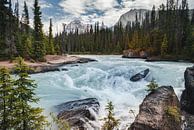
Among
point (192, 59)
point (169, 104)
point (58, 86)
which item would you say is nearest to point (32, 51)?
point (58, 86)

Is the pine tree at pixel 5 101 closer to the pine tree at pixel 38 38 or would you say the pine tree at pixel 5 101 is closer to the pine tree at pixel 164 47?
the pine tree at pixel 38 38

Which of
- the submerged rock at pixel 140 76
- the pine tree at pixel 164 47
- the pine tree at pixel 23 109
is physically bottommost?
the submerged rock at pixel 140 76

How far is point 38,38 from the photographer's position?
166 feet

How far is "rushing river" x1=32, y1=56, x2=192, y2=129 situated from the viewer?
65.9ft

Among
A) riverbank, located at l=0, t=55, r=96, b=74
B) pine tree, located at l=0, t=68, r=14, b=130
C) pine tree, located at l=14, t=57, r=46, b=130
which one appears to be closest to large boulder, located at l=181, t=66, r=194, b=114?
pine tree, located at l=14, t=57, r=46, b=130

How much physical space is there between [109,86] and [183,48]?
3132 centimetres

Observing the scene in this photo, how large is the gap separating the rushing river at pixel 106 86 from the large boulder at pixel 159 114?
273 centimetres

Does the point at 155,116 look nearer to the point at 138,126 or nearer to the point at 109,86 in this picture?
the point at 138,126

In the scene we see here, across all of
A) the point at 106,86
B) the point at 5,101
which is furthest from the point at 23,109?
the point at 106,86

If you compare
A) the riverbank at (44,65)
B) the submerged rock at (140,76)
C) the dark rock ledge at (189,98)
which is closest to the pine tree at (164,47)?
the riverbank at (44,65)

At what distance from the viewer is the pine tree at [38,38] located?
46938 millimetres

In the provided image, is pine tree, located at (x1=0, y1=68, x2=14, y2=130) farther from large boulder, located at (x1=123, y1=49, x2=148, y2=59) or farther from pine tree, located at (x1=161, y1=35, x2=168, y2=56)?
large boulder, located at (x1=123, y1=49, x2=148, y2=59)

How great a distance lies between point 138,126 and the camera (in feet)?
38.0

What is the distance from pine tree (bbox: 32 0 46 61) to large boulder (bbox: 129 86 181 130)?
3504 cm
